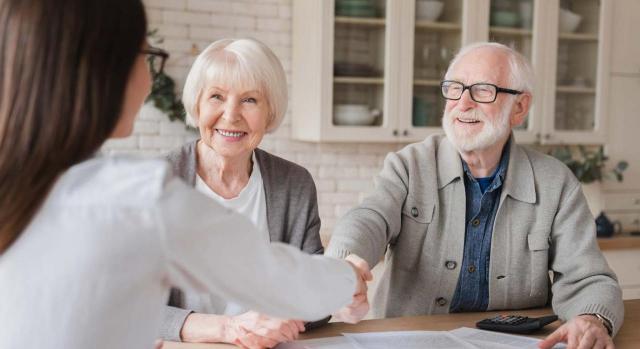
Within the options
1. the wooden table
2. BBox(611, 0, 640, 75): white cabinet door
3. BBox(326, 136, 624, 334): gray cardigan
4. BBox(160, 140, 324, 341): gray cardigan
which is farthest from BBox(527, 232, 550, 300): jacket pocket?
BBox(611, 0, 640, 75): white cabinet door

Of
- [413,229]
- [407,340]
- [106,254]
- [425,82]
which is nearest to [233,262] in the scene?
[106,254]

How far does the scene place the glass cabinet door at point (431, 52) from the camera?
386 centimetres

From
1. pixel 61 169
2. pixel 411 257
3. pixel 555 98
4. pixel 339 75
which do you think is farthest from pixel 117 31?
pixel 555 98

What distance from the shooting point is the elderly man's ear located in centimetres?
231

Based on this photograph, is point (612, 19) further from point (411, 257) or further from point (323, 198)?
point (411, 257)

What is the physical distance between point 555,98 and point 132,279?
3643mm

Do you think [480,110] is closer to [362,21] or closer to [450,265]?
[450,265]

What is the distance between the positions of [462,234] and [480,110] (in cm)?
39

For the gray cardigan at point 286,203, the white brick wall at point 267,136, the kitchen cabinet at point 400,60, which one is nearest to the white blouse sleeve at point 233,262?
the gray cardigan at point 286,203

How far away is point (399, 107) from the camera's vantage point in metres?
3.80

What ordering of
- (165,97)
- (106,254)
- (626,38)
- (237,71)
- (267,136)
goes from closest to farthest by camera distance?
(106,254) < (237,71) < (165,97) < (267,136) < (626,38)

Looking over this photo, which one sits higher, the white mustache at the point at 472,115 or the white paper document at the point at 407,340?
the white mustache at the point at 472,115

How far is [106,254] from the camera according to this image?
0.86 meters

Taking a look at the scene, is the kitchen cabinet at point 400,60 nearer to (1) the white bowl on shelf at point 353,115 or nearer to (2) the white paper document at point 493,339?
(1) the white bowl on shelf at point 353,115
